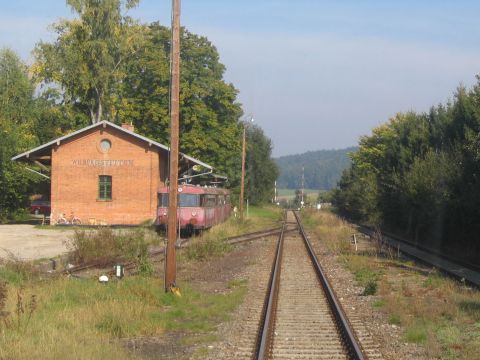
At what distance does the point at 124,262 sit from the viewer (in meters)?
19.0

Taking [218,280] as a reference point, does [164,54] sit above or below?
above

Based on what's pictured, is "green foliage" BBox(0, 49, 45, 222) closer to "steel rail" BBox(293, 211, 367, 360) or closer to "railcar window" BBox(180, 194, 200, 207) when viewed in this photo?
"railcar window" BBox(180, 194, 200, 207)

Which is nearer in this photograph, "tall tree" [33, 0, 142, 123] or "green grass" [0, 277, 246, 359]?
"green grass" [0, 277, 246, 359]

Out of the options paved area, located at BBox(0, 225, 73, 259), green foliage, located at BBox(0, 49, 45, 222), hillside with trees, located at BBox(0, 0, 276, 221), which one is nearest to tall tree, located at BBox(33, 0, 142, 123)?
hillside with trees, located at BBox(0, 0, 276, 221)

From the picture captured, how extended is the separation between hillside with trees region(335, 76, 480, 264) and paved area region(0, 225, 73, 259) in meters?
13.6

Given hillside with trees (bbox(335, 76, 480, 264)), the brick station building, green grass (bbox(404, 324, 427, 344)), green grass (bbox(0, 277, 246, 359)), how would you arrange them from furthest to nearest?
the brick station building, hillside with trees (bbox(335, 76, 480, 264)), green grass (bbox(404, 324, 427, 344)), green grass (bbox(0, 277, 246, 359))

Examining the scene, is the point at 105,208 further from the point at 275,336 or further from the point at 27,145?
the point at 275,336

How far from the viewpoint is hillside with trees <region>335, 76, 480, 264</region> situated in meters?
21.9

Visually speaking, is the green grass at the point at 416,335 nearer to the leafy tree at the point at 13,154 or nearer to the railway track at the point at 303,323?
the railway track at the point at 303,323

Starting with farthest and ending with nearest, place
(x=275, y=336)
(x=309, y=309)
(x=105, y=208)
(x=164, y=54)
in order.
Result: (x=164, y=54), (x=105, y=208), (x=309, y=309), (x=275, y=336)

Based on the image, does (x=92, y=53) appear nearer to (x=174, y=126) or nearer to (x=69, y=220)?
(x=69, y=220)

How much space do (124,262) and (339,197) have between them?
62.5m

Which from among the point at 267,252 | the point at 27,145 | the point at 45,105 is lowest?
the point at 267,252

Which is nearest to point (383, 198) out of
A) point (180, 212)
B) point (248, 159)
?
point (180, 212)
